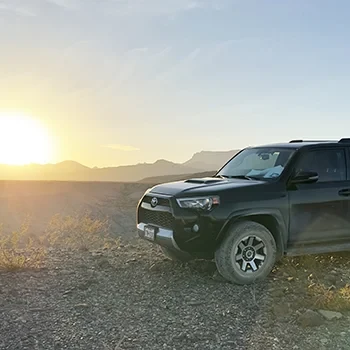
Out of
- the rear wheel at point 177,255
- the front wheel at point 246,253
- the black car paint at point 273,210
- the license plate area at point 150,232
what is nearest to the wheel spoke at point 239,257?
the front wheel at point 246,253

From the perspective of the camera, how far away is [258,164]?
25.0 feet

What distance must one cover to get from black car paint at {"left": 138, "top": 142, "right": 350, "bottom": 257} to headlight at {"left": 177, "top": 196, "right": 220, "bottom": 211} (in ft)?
0.20

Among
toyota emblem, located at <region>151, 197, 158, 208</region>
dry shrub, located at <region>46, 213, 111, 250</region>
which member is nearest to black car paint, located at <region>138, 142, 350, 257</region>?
toyota emblem, located at <region>151, 197, 158, 208</region>

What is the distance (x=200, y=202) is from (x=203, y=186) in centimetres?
39

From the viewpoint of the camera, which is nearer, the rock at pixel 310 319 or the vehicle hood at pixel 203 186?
the rock at pixel 310 319

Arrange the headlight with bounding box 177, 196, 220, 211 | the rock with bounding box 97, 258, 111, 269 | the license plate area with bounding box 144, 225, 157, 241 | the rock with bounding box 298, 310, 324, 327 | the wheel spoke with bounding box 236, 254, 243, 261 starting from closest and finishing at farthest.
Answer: the rock with bounding box 298, 310, 324, 327, the headlight with bounding box 177, 196, 220, 211, the wheel spoke with bounding box 236, 254, 243, 261, the license plate area with bounding box 144, 225, 157, 241, the rock with bounding box 97, 258, 111, 269

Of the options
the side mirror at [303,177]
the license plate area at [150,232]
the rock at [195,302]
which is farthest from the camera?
the side mirror at [303,177]

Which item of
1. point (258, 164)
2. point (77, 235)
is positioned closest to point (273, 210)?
point (258, 164)

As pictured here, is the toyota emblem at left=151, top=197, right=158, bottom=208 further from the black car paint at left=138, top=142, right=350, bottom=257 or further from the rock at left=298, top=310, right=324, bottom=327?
the rock at left=298, top=310, right=324, bottom=327

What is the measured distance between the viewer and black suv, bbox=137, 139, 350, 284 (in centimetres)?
639

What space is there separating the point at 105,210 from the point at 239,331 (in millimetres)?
25135

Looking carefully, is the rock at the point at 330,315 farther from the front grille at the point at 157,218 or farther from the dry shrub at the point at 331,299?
the front grille at the point at 157,218

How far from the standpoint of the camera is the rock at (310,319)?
16.4ft

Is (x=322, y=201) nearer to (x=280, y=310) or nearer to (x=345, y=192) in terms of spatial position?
(x=345, y=192)
